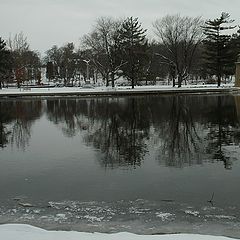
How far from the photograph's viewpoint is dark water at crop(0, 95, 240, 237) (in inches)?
392

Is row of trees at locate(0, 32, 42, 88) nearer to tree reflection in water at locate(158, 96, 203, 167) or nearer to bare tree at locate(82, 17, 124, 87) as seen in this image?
bare tree at locate(82, 17, 124, 87)

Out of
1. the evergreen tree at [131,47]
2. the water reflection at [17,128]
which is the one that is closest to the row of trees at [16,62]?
the evergreen tree at [131,47]

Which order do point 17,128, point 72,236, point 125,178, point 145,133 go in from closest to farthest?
point 72,236 < point 125,178 < point 145,133 < point 17,128

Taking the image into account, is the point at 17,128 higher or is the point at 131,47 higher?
the point at 131,47

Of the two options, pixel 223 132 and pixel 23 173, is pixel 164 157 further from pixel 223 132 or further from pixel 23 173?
pixel 223 132

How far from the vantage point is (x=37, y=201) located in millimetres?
11633

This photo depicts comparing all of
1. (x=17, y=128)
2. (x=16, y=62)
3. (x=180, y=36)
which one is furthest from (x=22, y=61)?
(x=17, y=128)

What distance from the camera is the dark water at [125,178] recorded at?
392 inches

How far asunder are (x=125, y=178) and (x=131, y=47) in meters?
63.7

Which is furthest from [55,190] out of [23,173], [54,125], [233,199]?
[54,125]

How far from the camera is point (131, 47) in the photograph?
75875mm

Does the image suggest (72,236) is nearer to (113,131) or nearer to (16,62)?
(113,131)

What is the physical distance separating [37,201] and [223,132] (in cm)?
1381

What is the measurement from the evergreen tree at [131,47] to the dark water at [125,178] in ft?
165
